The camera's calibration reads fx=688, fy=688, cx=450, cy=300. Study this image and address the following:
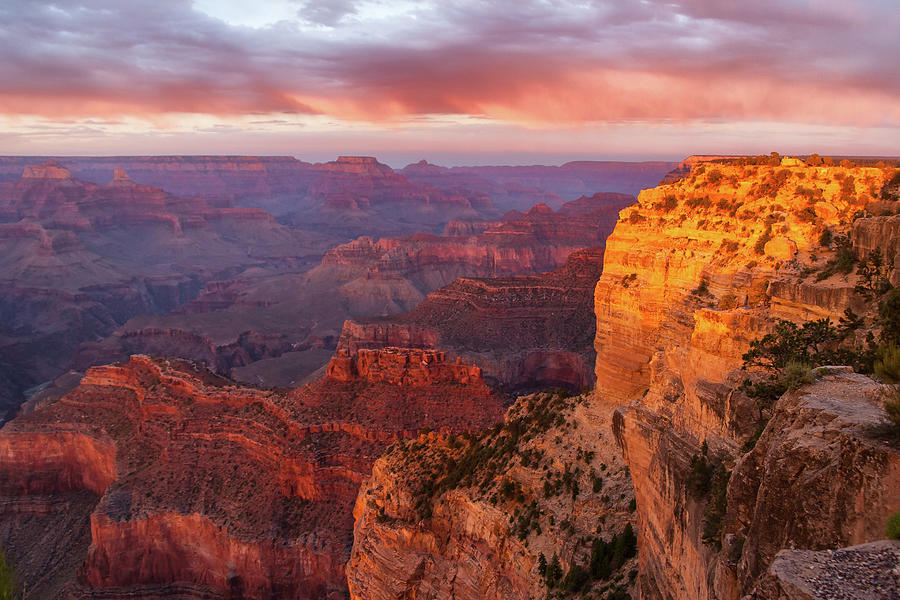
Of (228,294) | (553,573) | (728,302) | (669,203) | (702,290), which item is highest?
(669,203)

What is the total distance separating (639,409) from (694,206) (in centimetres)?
1118

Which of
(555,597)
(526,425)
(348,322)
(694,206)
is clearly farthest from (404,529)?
(348,322)

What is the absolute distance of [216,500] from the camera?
42844 mm

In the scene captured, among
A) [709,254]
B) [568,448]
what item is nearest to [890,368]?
[709,254]

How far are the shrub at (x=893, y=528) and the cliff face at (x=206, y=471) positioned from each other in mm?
35956

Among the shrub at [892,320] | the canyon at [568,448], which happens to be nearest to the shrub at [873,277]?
the canyon at [568,448]

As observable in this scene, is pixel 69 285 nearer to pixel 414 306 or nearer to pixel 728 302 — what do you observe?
pixel 414 306

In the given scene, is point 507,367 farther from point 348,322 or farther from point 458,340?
point 348,322

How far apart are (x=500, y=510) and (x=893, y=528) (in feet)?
57.4

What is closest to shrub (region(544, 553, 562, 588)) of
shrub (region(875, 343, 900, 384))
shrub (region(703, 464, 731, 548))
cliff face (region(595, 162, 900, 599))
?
cliff face (region(595, 162, 900, 599))

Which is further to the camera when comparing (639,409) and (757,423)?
(639,409)

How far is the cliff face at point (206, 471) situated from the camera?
1614 inches

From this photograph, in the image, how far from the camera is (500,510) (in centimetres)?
2280

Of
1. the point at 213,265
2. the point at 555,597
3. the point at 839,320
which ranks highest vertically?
the point at 839,320
